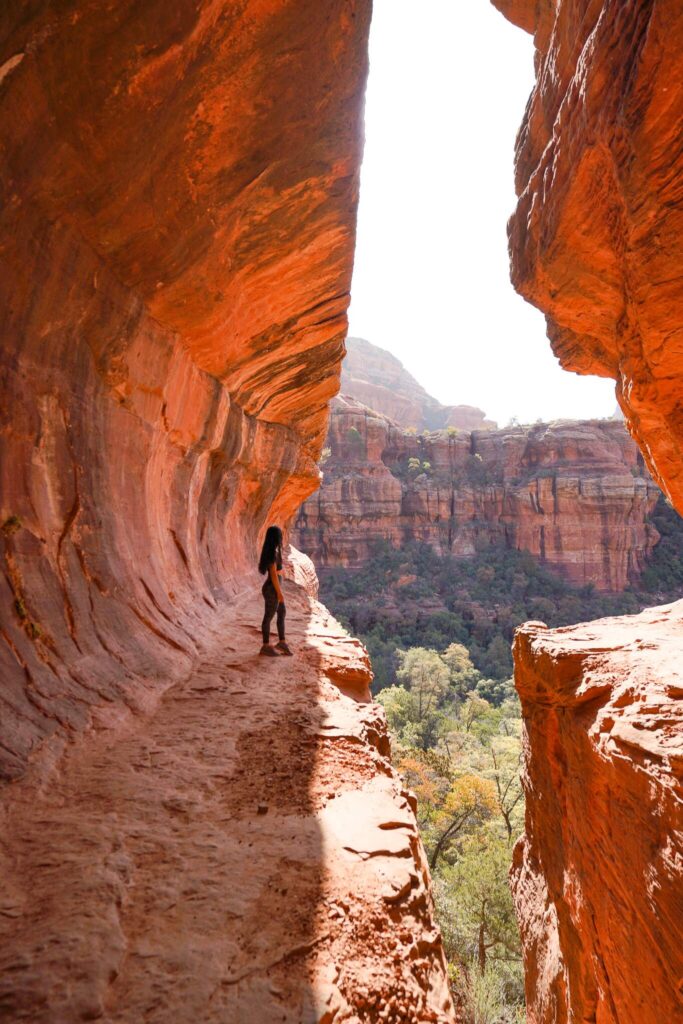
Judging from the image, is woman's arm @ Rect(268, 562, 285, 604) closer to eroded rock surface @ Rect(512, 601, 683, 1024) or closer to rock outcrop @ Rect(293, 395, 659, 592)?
eroded rock surface @ Rect(512, 601, 683, 1024)

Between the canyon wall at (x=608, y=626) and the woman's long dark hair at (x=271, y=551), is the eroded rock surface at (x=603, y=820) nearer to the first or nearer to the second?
the canyon wall at (x=608, y=626)

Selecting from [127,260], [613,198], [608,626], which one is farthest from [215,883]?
[613,198]

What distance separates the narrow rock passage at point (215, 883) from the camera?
1328mm

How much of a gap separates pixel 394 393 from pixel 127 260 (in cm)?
6690

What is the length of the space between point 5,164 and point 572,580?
124 ft

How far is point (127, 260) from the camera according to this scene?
373 centimetres

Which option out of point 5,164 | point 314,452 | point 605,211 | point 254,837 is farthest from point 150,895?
point 314,452

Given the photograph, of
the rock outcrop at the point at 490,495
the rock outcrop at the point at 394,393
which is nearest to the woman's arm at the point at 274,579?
the rock outcrop at the point at 490,495

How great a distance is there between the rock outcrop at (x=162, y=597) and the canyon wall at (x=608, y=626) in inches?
89.5

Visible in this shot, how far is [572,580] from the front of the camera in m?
35.0

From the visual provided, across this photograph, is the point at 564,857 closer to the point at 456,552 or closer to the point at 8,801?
the point at 8,801

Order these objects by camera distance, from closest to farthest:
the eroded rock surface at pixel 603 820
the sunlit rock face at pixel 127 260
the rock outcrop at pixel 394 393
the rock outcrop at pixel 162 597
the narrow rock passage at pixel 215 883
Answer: the narrow rock passage at pixel 215 883 → the rock outcrop at pixel 162 597 → the sunlit rock face at pixel 127 260 → the eroded rock surface at pixel 603 820 → the rock outcrop at pixel 394 393

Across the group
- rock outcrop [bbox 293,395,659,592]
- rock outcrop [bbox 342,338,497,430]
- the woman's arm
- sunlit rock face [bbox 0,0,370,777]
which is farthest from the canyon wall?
rock outcrop [bbox 342,338,497,430]

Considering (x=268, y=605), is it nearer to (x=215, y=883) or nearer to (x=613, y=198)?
(x=215, y=883)
